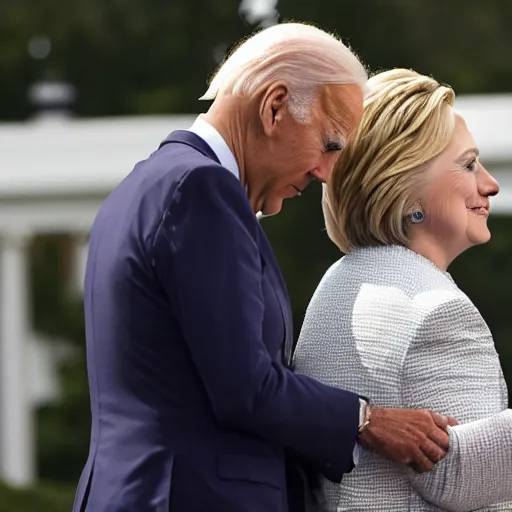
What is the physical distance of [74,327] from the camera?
14.2 m

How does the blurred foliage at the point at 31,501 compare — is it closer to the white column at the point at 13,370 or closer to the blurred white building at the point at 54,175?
the blurred white building at the point at 54,175

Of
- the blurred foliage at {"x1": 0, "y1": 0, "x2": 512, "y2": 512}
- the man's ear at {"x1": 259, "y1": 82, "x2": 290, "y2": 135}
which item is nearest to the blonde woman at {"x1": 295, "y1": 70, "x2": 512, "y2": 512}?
the man's ear at {"x1": 259, "y1": 82, "x2": 290, "y2": 135}

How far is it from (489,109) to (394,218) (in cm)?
659

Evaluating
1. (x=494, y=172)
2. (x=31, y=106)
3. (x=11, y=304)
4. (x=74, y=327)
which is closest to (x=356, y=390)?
(x=494, y=172)

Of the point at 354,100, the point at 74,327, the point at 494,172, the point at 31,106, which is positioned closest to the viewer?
the point at 354,100

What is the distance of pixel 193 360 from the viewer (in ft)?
8.59

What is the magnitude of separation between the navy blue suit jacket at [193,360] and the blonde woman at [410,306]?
0.52ft

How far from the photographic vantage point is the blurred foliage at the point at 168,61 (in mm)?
11430

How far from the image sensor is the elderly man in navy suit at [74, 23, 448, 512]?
2.58 m

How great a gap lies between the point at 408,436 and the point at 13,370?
9.78 metres

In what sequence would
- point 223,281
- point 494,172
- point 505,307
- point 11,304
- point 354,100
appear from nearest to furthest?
point 223,281 → point 354,100 → point 494,172 → point 505,307 → point 11,304

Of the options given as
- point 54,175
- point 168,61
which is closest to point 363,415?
point 54,175

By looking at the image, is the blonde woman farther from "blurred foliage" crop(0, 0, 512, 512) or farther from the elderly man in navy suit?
"blurred foliage" crop(0, 0, 512, 512)

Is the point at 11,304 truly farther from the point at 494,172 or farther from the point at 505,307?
the point at 494,172
